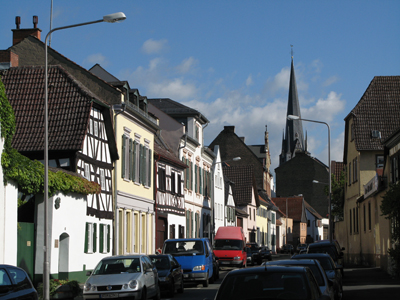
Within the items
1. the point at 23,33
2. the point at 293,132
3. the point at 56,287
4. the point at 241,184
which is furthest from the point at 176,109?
the point at 293,132

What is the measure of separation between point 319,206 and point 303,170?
394 inches

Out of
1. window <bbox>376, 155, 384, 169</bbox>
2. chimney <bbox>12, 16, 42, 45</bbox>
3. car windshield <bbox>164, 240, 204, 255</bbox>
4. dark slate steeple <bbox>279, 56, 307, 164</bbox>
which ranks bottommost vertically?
car windshield <bbox>164, 240, 204, 255</bbox>

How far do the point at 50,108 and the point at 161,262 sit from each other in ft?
28.5

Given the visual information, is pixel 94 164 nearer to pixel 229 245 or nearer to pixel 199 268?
pixel 199 268

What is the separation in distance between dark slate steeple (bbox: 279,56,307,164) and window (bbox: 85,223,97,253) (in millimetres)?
121739

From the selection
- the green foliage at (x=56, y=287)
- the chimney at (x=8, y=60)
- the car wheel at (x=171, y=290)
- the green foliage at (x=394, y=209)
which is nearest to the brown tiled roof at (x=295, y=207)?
the chimney at (x=8, y=60)

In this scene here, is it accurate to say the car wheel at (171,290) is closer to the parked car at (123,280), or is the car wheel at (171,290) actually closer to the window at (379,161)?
the parked car at (123,280)

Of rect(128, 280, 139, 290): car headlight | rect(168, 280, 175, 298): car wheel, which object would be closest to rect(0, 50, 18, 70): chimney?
rect(168, 280, 175, 298): car wheel

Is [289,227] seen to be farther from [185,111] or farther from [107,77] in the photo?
[107,77]

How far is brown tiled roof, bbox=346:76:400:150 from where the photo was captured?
43.1 meters

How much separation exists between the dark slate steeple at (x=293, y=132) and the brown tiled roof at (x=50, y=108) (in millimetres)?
122113

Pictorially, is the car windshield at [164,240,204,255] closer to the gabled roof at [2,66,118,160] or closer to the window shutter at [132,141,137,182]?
Answer: the gabled roof at [2,66,118,160]

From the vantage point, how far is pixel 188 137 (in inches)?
1861

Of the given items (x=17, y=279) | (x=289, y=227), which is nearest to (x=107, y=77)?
(x=17, y=279)
